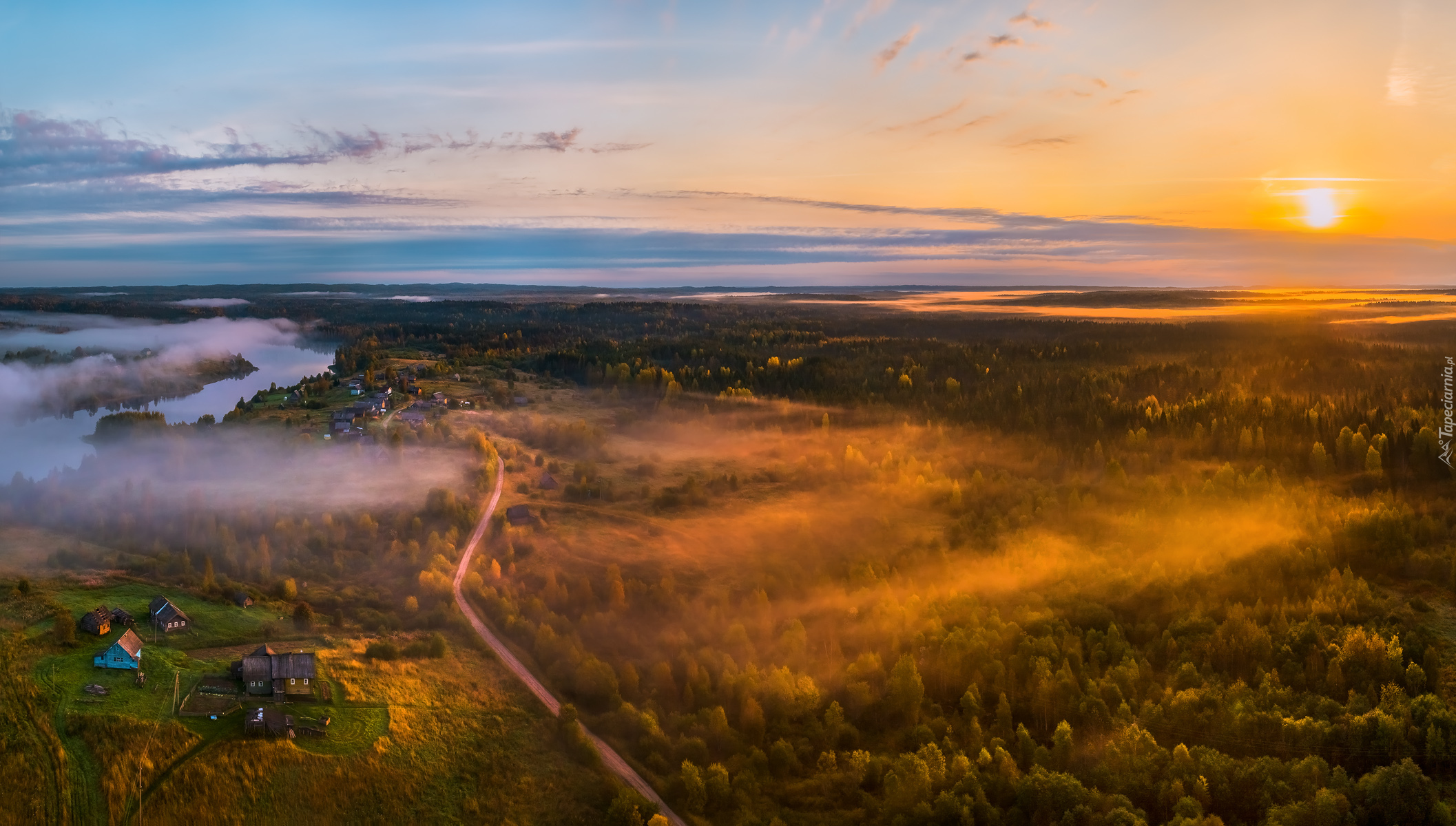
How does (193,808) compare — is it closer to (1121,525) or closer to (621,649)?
(621,649)

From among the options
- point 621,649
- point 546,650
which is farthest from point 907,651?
point 546,650

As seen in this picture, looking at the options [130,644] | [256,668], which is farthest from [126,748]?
[130,644]

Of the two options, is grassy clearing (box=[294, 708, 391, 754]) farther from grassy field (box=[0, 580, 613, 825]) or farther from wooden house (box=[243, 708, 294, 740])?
wooden house (box=[243, 708, 294, 740])

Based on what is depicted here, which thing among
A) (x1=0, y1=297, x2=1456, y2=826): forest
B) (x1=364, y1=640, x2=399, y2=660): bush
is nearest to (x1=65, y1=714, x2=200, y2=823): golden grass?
(x1=364, y1=640, x2=399, y2=660): bush

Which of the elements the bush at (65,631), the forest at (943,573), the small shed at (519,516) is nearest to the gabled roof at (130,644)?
the bush at (65,631)

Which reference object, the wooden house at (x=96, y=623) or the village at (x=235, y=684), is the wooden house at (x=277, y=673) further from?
the wooden house at (x=96, y=623)

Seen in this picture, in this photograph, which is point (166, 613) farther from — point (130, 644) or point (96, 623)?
point (130, 644)
